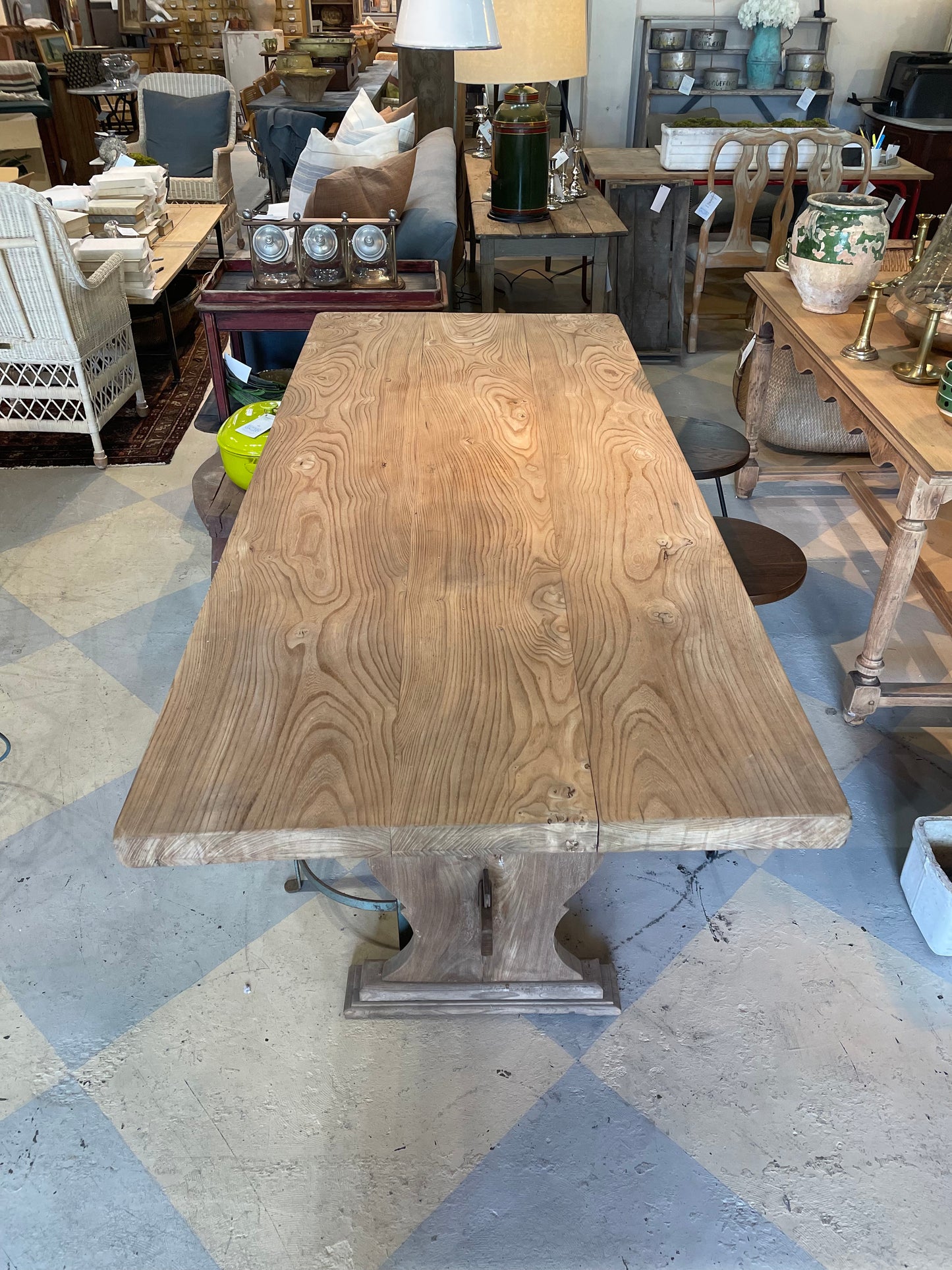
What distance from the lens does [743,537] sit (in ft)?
6.82

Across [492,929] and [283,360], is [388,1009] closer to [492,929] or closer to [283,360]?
[492,929]

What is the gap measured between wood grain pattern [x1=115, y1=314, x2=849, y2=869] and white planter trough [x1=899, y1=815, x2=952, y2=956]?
754 millimetres

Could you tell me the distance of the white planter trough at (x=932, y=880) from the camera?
1.63 m

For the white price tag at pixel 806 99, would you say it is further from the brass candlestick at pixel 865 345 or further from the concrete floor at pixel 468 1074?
the concrete floor at pixel 468 1074

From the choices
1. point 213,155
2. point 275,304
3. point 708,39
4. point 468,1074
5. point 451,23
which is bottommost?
point 468,1074

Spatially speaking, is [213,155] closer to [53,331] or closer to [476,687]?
[53,331]

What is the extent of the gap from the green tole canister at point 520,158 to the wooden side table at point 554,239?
0.05 metres

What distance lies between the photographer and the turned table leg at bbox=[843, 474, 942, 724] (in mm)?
1909

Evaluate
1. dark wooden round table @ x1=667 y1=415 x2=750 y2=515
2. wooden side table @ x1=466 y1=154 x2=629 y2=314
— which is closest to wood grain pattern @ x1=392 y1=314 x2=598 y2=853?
dark wooden round table @ x1=667 y1=415 x2=750 y2=515

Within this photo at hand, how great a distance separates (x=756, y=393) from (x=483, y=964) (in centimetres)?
210

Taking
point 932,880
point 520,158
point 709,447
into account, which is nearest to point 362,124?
point 520,158

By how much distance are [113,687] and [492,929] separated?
49.4 inches

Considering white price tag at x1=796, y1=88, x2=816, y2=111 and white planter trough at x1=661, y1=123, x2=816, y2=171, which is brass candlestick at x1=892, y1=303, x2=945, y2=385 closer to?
white planter trough at x1=661, y1=123, x2=816, y2=171

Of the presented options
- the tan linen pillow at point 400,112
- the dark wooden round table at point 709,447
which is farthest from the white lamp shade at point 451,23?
the tan linen pillow at point 400,112
